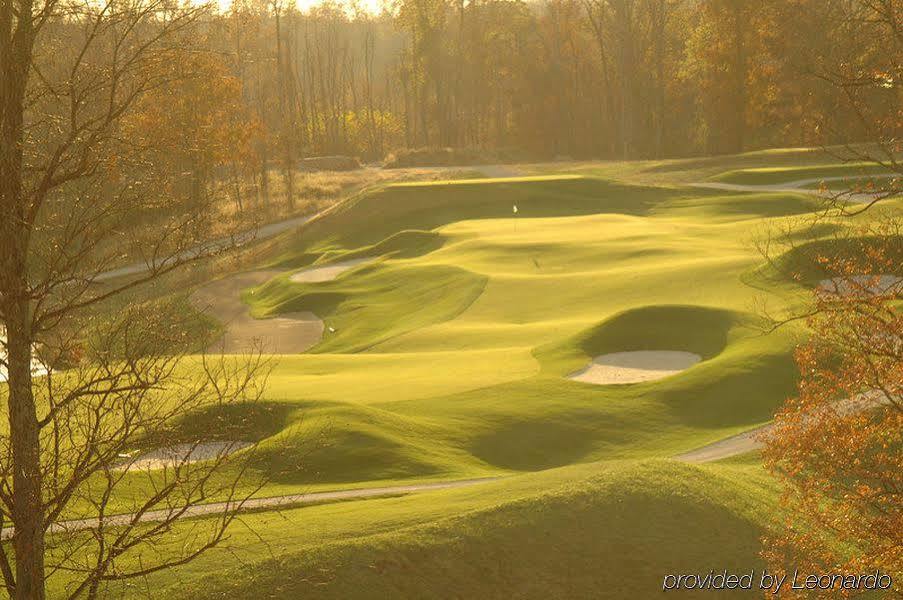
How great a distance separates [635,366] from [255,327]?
23.6m

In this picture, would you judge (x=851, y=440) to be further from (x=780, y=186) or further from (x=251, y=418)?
(x=780, y=186)

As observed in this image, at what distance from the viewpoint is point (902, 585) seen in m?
15.8

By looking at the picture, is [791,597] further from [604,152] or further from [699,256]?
[604,152]

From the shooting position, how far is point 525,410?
25.9 meters

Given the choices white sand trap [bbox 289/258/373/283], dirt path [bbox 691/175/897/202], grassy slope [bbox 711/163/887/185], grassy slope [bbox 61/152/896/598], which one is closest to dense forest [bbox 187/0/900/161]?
grassy slope [bbox 711/163/887/185]

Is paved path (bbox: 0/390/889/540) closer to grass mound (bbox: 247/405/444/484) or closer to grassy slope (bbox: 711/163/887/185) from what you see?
grass mound (bbox: 247/405/444/484)

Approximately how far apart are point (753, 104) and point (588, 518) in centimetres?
7348

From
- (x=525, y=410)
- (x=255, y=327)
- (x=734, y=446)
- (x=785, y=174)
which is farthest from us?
(x=785, y=174)

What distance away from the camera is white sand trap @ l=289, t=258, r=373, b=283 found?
54.5 meters

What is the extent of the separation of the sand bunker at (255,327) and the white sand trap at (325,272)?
3379 millimetres

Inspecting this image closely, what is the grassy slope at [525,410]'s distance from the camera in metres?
16.1

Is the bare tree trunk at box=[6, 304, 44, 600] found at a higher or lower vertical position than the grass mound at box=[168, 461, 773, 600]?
higher

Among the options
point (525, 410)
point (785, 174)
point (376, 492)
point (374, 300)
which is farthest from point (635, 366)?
point (785, 174)

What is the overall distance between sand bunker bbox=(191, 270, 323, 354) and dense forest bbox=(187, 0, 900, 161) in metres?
25.0
